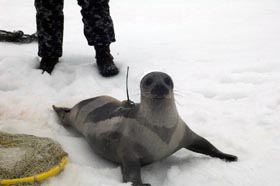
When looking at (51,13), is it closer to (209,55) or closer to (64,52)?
(64,52)

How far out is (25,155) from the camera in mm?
1992

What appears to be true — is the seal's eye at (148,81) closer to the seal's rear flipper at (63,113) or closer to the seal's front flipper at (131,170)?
the seal's front flipper at (131,170)

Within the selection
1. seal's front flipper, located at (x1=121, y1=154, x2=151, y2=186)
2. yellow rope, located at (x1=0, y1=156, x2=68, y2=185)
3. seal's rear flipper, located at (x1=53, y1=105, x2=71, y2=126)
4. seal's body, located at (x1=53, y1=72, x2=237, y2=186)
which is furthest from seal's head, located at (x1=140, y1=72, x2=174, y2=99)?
seal's rear flipper, located at (x1=53, y1=105, x2=71, y2=126)

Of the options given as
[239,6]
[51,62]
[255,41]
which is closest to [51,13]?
[51,62]

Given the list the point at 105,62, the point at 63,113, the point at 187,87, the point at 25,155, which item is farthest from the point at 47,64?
the point at 25,155

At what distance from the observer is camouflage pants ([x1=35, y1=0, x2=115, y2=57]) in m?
3.32

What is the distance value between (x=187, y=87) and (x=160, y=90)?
119cm

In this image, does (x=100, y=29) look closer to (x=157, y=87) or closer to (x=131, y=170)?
(x=157, y=87)

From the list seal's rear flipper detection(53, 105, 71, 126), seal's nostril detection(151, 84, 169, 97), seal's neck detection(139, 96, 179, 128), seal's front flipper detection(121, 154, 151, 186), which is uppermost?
seal's nostril detection(151, 84, 169, 97)

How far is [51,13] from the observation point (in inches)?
132

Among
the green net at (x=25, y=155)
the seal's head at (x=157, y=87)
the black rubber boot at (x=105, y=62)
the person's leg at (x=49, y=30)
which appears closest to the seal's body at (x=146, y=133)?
the seal's head at (x=157, y=87)

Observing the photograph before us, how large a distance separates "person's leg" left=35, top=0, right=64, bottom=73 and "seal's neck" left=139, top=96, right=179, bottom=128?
1.53 metres

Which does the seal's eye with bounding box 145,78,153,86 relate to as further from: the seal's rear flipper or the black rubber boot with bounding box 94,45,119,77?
the black rubber boot with bounding box 94,45,119,77

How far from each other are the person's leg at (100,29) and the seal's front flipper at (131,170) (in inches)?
55.4
